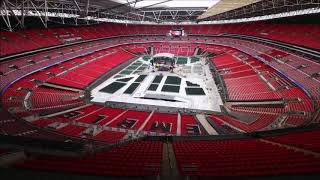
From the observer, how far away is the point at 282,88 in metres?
25.1

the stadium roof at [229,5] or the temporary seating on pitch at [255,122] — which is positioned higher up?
the stadium roof at [229,5]

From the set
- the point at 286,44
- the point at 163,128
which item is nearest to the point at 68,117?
the point at 163,128

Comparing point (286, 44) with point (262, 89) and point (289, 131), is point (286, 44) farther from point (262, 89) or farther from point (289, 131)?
point (289, 131)

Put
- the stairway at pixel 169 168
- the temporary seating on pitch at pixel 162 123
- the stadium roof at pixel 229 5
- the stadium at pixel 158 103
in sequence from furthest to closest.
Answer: the stadium roof at pixel 229 5 < the temporary seating on pitch at pixel 162 123 < the stadium at pixel 158 103 < the stairway at pixel 169 168

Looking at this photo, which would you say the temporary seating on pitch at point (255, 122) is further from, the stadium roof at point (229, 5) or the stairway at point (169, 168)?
the stadium roof at point (229, 5)

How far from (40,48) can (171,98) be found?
2596cm

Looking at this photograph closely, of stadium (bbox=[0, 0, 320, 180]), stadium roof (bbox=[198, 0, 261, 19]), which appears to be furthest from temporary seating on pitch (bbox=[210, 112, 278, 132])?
stadium roof (bbox=[198, 0, 261, 19])

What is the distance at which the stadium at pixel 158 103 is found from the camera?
7.68m

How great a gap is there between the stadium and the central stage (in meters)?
0.19

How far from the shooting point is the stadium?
25.2 ft

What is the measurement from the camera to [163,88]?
3253 cm

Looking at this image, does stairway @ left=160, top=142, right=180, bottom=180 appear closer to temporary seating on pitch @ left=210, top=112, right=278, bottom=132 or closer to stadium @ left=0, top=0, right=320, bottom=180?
stadium @ left=0, top=0, right=320, bottom=180

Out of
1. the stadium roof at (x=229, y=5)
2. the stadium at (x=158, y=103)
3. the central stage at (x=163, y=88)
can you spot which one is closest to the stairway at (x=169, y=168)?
the stadium at (x=158, y=103)

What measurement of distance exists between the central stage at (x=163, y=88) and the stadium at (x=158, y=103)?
0.61ft
